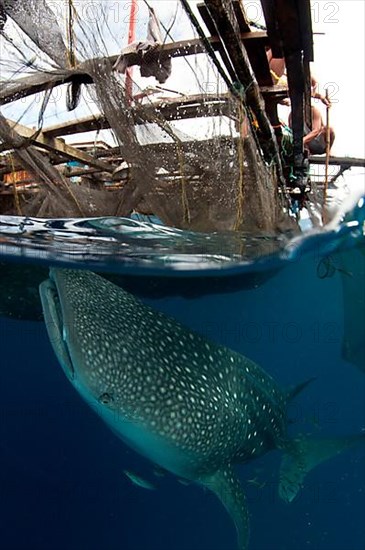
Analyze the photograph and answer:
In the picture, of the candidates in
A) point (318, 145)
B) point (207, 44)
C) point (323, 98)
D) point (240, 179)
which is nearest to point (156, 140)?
point (240, 179)

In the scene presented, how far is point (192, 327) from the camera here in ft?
19.1

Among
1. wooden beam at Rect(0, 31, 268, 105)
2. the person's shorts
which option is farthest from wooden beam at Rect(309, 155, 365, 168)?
wooden beam at Rect(0, 31, 268, 105)

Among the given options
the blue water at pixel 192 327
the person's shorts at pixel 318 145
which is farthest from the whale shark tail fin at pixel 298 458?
the person's shorts at pixel 318 145

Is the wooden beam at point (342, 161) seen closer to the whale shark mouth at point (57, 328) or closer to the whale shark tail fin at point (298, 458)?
the whale shark tail fin at point (298, 458)

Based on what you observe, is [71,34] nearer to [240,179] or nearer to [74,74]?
[74,74]

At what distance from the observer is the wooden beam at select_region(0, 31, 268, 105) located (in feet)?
12.1

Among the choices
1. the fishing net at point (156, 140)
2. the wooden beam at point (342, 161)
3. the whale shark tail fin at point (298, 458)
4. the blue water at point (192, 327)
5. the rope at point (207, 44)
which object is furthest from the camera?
the wooden beam at point (342, 161)

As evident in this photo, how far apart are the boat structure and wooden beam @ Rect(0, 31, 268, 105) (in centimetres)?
1

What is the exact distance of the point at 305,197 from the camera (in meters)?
9.73

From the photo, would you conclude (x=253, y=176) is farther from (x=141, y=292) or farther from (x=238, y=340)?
(x=238, y=340)

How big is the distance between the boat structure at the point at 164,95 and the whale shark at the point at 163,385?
51.4 inches

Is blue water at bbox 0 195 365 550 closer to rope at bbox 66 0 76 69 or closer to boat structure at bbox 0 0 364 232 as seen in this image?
boat structure at bbox 0 0 364 232

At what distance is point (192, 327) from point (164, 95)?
3.03m

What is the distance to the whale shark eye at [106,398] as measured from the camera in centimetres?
390
